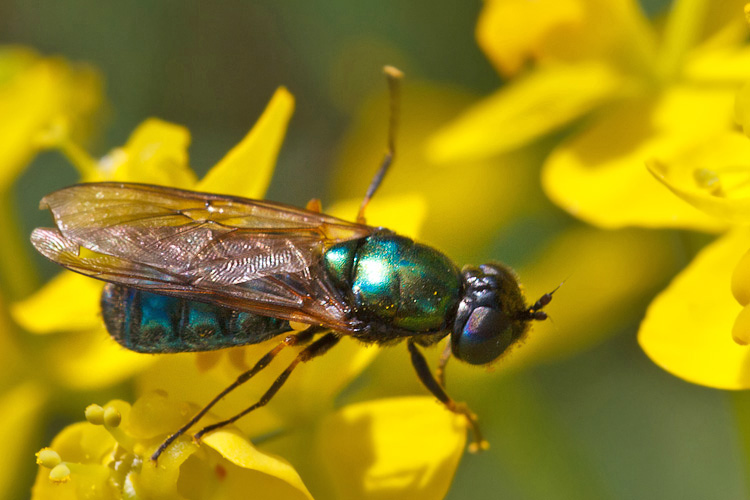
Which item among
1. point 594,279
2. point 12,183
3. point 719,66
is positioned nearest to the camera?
point 719,66

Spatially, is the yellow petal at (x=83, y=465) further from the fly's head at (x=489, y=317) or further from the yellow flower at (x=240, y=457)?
the fly's head at (x=489, y=317)

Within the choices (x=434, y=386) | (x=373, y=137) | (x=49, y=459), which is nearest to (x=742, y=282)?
(x=434, y=386)

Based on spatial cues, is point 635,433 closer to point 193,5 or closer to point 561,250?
point 561,250

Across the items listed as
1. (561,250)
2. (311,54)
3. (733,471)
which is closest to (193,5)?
(311,54)

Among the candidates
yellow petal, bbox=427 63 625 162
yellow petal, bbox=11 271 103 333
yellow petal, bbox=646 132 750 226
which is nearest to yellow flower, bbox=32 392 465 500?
yellow petal, bbox=11 271 103 333

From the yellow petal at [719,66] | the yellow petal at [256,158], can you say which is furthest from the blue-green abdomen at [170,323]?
the yellow petal at [719,66]

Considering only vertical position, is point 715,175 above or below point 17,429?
above

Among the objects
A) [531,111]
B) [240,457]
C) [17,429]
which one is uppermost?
[531,111]

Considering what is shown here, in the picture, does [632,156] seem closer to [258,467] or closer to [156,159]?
[156,159]
